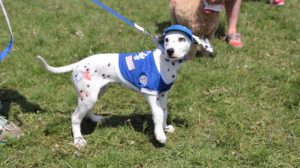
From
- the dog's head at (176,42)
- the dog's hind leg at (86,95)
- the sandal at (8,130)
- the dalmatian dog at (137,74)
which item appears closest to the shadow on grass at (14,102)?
the sandal at (8,130)

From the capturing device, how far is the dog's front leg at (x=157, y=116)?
14.1 feet

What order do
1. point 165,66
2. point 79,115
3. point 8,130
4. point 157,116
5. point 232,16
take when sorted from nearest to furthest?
point 165,66 < point 157,116 < point 79,115 < point 8,130 < point 232,16

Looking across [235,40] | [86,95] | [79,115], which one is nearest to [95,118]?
[79,115]

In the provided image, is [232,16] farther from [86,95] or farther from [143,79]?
[86,95]

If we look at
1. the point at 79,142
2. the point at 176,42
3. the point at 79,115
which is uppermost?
the point at 176,42

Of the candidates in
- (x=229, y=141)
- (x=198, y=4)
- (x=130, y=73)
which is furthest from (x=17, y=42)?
(x=229, y=141)

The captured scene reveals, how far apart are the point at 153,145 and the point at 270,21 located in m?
4.69

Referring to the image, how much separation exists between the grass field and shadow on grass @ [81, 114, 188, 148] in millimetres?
12

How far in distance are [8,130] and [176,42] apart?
6.76 ft

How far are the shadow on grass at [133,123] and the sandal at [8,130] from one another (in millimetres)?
706

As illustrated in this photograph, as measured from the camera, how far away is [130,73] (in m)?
4.30

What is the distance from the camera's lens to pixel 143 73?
168 inches

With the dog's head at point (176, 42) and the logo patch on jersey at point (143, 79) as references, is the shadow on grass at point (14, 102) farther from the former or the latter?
the dog's head at point (176, 42)

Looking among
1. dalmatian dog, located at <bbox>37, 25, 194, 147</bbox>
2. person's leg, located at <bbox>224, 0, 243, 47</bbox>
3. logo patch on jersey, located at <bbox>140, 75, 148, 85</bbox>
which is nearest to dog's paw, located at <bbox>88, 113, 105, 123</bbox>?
dalmatian dog, located at <bbox>37, 25, 194, 147</bbox>
